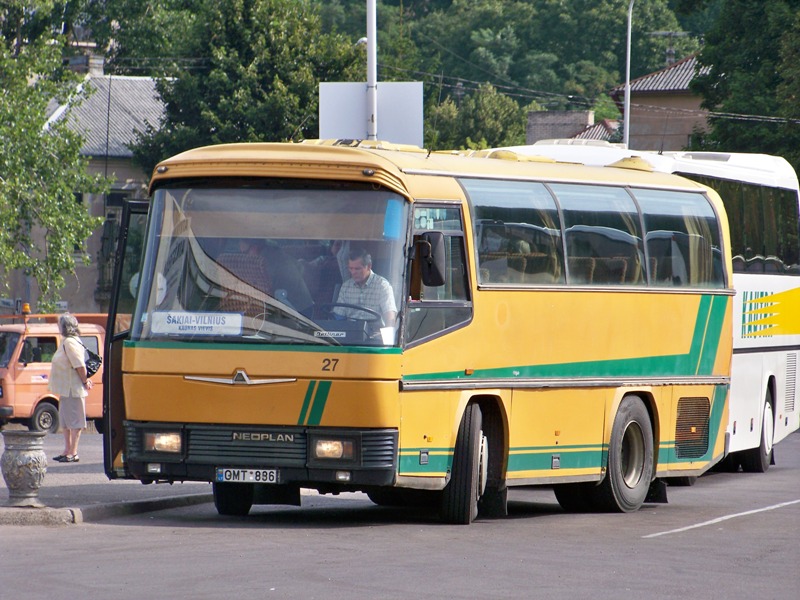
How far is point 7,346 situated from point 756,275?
1585cm

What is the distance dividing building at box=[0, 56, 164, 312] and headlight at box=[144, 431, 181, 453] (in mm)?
51589

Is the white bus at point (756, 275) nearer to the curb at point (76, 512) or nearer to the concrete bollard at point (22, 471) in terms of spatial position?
the curb at point (76, 512)

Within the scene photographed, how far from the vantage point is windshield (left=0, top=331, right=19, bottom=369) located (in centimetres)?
3164

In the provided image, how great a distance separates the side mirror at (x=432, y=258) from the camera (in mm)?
12992

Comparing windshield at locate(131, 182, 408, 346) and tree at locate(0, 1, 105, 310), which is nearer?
windshield at locate(131, 182, 408, 346)

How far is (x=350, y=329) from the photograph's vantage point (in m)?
12.9

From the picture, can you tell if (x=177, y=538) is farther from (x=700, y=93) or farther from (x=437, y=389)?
(x=700, y=93)

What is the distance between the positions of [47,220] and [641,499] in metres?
29.7

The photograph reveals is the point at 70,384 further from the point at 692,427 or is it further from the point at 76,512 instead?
the point at 692,427

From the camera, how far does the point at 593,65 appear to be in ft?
324

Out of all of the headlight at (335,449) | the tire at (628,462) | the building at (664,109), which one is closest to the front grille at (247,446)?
the headlight at (335,449)

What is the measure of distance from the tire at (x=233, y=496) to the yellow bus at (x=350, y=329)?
0.06 feet

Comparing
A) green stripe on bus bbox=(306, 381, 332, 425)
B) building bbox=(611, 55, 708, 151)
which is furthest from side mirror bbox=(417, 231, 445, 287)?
building bbox=(611, 55, 708, 151)

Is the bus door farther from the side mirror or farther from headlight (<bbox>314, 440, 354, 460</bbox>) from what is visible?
the side mirror
